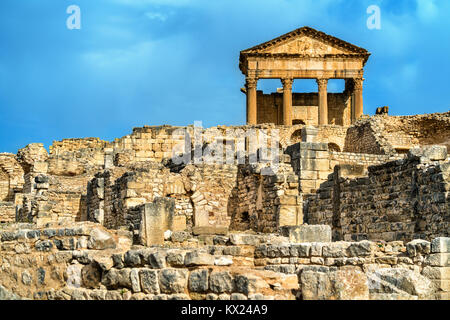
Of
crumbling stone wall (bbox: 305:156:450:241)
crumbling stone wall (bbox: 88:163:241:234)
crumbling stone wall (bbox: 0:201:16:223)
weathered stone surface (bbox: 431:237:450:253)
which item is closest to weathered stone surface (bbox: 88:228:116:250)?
weathered stone surface (bbox: 431:237:450:253)

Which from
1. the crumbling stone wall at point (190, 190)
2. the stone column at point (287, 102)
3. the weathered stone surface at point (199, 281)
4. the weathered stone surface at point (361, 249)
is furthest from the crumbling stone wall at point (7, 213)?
the stone column at point (287, 102)

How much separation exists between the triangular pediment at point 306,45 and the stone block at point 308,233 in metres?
31.1

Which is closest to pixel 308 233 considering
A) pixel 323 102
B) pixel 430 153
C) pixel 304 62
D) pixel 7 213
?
pixel 430 153

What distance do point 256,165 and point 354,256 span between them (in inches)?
265

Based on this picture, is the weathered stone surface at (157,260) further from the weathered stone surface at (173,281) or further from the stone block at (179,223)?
the stone block at (179,223)

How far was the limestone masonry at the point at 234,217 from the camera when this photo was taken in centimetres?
723

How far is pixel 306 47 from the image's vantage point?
4194cm

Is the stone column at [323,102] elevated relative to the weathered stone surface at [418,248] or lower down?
elevated

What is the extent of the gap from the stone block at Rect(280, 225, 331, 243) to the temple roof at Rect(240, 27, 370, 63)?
3104cm

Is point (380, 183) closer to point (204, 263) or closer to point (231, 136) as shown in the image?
point (204, 263)

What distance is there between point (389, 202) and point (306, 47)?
2942 centimetres

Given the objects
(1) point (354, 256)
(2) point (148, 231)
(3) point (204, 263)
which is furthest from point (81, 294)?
(2) point (148, 231)

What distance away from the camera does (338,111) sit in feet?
149

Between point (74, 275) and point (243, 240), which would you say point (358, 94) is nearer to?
point (243, 240)
